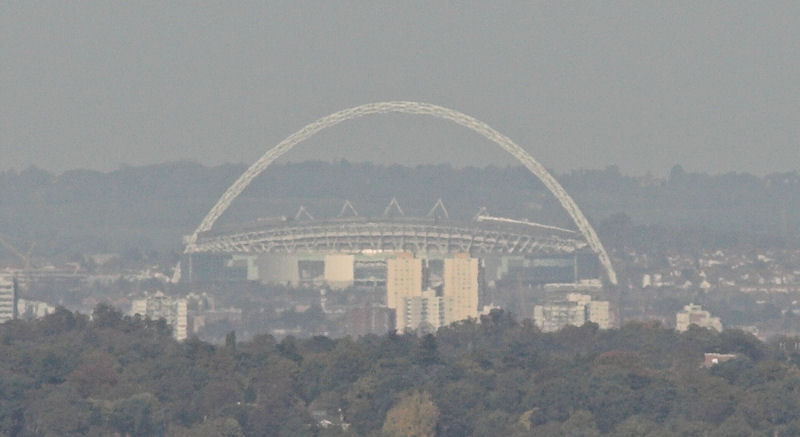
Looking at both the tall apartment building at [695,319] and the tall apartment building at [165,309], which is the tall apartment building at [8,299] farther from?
the tall apartment building at [695,319]

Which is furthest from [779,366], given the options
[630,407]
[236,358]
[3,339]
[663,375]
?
[3,339]

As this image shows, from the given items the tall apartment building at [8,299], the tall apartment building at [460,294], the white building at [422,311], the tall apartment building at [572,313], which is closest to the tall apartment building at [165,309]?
the tall apartment building at [8,299]

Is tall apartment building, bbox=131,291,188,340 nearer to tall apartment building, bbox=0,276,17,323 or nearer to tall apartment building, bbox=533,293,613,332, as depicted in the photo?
tall apartment building, bbox=0,276,17,323

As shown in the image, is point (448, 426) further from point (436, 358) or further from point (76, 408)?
point (436, 358)

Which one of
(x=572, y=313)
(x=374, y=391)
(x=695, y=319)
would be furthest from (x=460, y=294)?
(x=374, y=391)

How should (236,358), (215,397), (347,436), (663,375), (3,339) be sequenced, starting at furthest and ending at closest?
(3,339) < (236,358) < (663,375) < (215,397) < (347,436)
